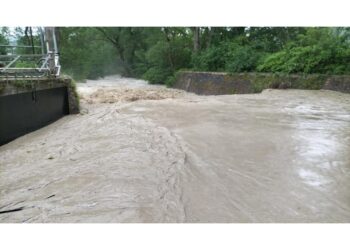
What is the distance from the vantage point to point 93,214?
3.00 m

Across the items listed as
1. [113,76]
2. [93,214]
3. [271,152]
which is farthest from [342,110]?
[113,76]

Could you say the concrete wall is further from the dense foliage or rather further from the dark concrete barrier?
the dark concrete barrier

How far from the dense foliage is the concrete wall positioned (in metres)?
0.39

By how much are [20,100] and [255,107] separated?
5634 mm

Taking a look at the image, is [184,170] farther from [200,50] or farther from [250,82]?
[200,50]

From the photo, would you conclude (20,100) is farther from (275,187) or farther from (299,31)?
(299,31)

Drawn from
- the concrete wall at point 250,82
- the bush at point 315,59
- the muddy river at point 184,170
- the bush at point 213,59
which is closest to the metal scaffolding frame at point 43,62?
the muddy river at point 184,170

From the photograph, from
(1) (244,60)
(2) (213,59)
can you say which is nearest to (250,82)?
(1) (244,60)

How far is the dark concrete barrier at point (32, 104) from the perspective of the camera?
6723 mm

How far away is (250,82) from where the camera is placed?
45.2 ft

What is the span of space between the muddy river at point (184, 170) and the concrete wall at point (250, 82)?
4.22 meters

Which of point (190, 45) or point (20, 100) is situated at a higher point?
point (190, 45)

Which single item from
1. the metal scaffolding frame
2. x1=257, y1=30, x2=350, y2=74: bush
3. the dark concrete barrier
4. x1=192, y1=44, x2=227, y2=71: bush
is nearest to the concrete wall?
x1=257, y1=30, x2=350, y2=74: bush

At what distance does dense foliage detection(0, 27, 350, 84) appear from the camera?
12.4 m
